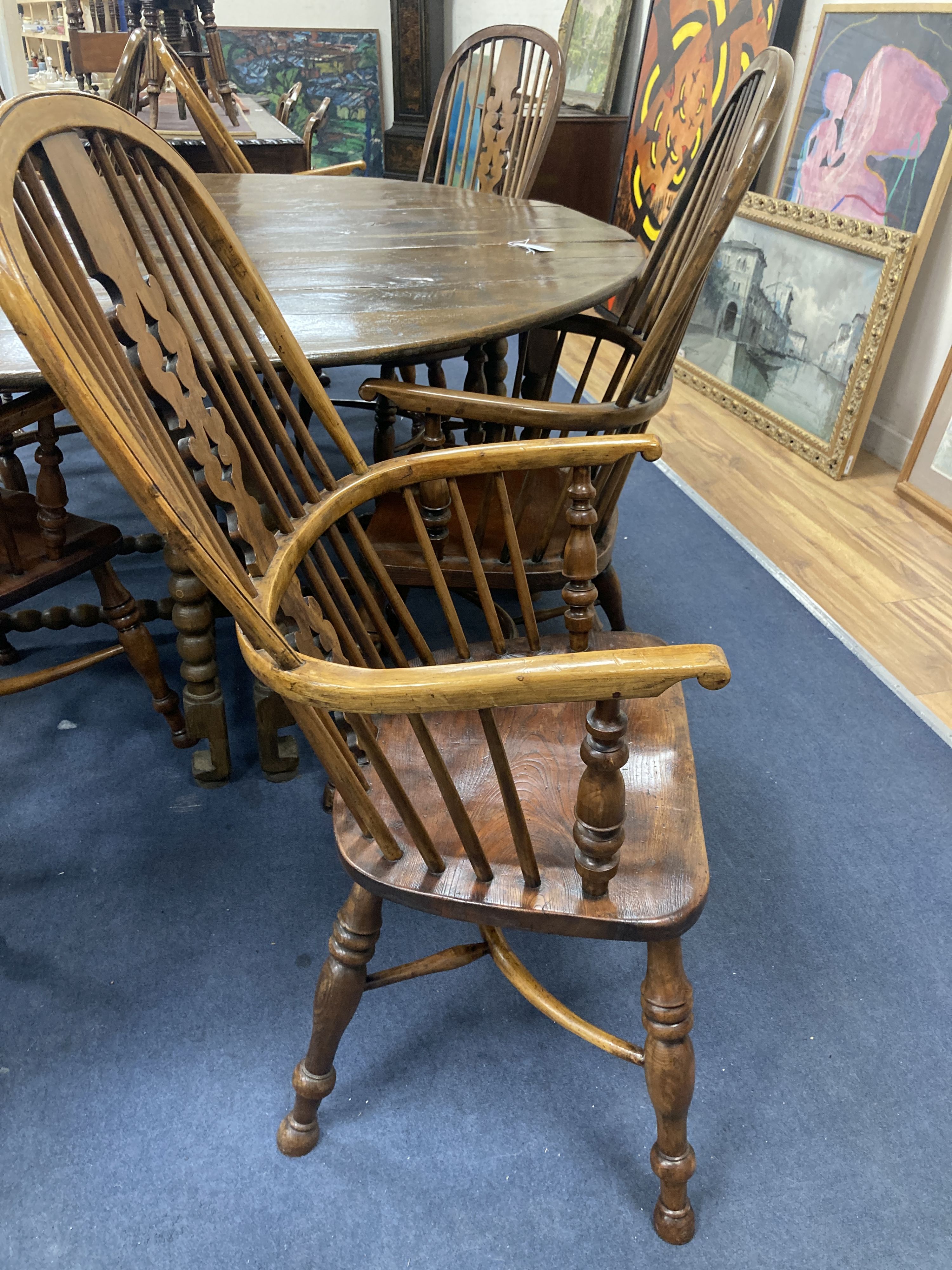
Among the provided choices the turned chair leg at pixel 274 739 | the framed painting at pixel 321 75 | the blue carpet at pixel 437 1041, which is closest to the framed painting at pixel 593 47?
the framed painting at pixel 321 75

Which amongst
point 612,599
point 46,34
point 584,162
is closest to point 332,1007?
point 612,599

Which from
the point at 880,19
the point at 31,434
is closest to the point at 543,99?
the point at 880,19

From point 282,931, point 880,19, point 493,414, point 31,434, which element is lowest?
point 282,931

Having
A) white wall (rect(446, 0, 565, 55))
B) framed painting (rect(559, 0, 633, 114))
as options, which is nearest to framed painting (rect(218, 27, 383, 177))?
white wall (rect(446, 0, 565, 55))

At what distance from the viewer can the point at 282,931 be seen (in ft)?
4.33

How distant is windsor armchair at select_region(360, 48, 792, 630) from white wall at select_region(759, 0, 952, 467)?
1301 mm

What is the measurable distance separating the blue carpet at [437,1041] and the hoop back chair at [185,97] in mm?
1369

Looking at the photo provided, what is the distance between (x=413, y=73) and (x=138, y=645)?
5154mm

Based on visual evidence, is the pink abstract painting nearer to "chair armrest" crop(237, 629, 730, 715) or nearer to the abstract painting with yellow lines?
the abstract painting with yellow lines

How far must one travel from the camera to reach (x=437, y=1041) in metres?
1.19

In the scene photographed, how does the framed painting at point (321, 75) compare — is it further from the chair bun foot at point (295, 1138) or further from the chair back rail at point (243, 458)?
the chair bun foot at point (295, 1138)

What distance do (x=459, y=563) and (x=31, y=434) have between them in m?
0.96

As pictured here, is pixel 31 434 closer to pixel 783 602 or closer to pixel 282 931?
pixel 282 931

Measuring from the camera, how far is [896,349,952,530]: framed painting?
2340mm
